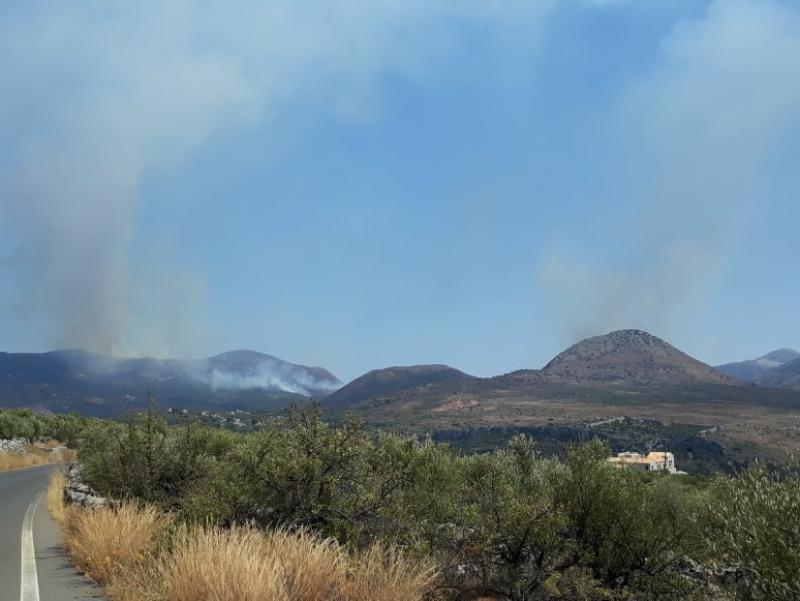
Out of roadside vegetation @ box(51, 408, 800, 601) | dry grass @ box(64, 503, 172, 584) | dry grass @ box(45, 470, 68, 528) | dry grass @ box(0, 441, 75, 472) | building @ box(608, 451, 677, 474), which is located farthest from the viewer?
dry grass @ box(0, 441, 75, 472)

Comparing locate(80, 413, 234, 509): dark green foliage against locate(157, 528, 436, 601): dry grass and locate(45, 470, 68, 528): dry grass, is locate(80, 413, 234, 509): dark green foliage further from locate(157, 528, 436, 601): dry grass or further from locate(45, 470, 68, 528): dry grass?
locate(157, 528, 436, 601): dry grass

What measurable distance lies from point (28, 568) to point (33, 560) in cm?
77

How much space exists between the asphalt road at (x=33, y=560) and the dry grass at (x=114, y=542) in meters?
0.25

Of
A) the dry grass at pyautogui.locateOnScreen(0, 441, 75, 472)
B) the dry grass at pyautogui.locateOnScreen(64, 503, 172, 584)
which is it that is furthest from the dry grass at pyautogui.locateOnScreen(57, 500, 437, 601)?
the dry grass at pyautogui.locateOnScreen(0, 441, 75, 472)

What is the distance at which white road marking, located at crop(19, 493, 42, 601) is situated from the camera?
30.6ft

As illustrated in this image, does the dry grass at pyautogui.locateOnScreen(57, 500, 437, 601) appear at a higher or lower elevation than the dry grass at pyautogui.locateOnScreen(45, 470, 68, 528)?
higher

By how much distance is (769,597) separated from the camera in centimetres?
642

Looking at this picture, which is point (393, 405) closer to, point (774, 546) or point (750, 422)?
point (750, 422)

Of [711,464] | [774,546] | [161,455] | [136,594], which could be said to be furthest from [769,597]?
[711,464]

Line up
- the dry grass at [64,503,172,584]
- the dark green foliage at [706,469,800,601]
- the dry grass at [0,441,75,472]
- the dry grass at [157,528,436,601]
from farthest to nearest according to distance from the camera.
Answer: the dry grass at [0,441,75,472] → the dry grass at [64,503,172,584] → the dark green foliage at [706,469,800,601] → the dry grass at [157,528,436,601]

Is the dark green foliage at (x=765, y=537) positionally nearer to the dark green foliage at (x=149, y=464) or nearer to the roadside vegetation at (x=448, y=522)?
the roadside vegetation at (x=448, y=522)

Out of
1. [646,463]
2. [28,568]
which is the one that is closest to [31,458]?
[28,568]

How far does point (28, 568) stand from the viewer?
1109 cm

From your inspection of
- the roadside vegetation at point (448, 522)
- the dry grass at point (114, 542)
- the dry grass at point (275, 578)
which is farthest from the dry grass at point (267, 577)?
the dry grass at point (114, 542)
